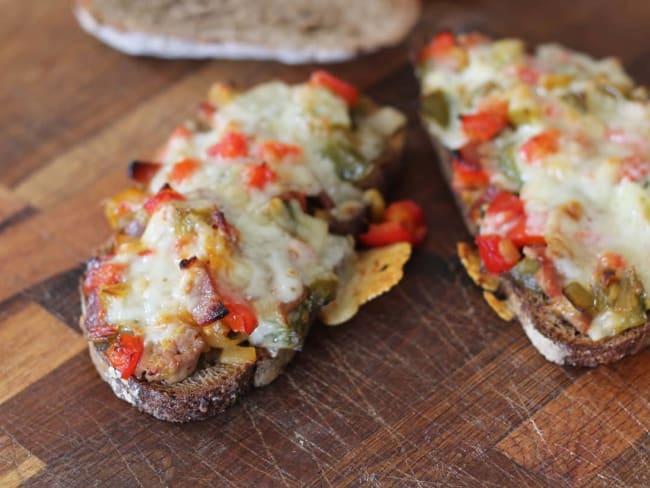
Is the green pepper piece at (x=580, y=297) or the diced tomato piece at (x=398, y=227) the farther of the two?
the diced tomato piece at (x=398, y=227)

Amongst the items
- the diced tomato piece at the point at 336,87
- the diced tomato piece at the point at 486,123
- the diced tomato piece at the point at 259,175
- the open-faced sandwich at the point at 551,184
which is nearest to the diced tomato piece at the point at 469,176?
the open-faced sandwich at the point at 551,184

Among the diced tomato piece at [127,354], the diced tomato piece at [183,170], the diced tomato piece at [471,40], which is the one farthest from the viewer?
the diced tomato piece at [471,40]

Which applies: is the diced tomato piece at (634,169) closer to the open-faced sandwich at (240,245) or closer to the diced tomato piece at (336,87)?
the open-faced sandwich at (240,245)

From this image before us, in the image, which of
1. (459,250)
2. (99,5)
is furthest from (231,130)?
(99,5)

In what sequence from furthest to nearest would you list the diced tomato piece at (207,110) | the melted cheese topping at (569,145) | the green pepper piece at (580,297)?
the diced tomato piece at (207,110), the melted cheese topping at (569,145), the green pepper piece at (580,297)

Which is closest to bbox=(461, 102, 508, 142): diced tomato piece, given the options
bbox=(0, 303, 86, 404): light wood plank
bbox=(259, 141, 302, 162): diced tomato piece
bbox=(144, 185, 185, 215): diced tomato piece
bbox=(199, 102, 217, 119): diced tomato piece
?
bbox=(259, 141, 302, 162): diced tomato piece

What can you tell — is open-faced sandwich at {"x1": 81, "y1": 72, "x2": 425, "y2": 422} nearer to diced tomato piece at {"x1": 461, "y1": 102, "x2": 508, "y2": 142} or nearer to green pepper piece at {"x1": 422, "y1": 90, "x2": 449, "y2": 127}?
green pepper piece at {"x1": 422, "y1": 90, "x2": 449, "y2": 127}

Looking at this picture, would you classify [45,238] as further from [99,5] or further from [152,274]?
[99,5]
